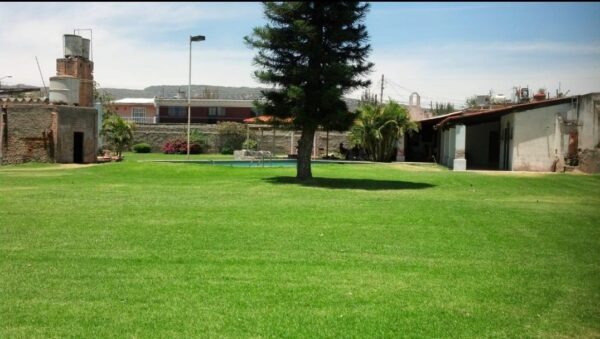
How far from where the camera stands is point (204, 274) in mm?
7539

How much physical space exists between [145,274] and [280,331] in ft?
8.25

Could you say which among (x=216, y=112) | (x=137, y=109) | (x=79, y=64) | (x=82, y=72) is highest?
(x=79, y=64)

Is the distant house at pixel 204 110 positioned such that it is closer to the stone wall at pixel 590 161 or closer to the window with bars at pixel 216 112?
the window with bars at pixel 216 112

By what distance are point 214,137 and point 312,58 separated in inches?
1163

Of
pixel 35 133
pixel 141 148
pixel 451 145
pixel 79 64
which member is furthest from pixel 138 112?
pixel 451 145

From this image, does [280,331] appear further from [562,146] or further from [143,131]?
[143,131]

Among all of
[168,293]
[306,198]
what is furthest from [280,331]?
[306,198]

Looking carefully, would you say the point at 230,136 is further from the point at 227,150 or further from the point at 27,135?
the point at 27,135

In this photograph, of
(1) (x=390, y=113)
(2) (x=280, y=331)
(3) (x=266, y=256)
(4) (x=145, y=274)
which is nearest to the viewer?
(2) (x=280, y=331)

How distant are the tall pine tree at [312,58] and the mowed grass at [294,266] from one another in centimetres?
588

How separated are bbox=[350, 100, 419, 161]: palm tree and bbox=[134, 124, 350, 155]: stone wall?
914 cm

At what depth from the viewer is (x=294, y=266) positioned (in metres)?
8.09

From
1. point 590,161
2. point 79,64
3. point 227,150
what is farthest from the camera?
point 227,150

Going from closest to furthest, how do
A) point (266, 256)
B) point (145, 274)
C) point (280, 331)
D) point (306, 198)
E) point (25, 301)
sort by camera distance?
1. point (280, 331)
2. point (25, 301)
3. point (145, 274)
4. point (266, 256)
5. point (306, 198)
